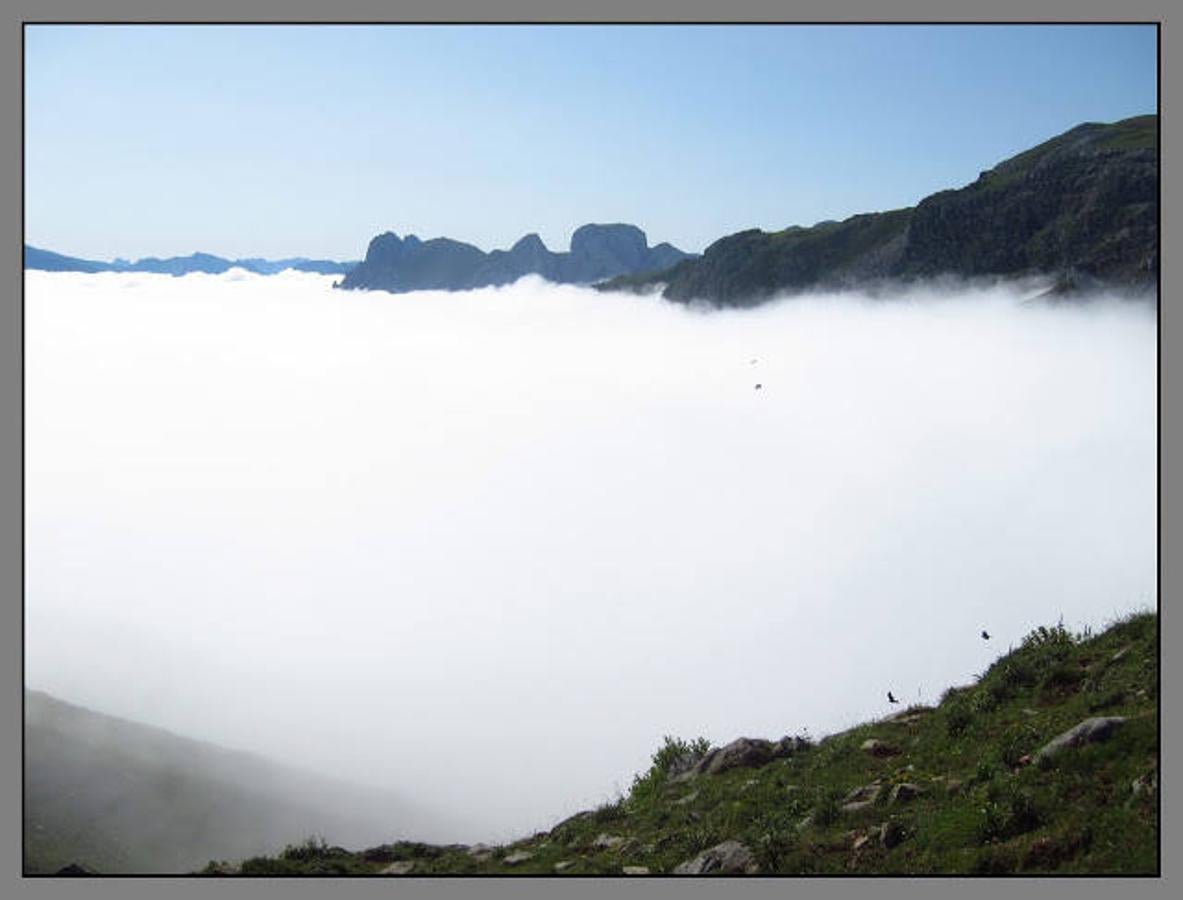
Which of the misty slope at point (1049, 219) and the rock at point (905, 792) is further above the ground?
the misty slope at point (1049, 219)

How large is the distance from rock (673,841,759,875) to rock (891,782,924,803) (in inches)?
113

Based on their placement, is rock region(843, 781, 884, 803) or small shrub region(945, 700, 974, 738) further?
small shrub region(945, 700, 974, 738)

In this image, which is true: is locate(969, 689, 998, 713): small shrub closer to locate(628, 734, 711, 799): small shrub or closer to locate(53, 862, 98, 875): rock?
locate(628, 734, 711, 799): small shrub

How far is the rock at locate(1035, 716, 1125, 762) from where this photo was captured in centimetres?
1421

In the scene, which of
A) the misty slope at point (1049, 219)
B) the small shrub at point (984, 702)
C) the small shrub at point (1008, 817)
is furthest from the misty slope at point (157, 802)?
the misty slope at point (1049, 219)

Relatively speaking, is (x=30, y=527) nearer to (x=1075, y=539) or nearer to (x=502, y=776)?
(x=502, y=776)

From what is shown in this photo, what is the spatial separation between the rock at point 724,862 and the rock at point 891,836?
2.31 m

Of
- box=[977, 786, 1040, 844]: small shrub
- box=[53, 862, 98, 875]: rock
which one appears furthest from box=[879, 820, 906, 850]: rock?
box=[53, 862, 98, 875]: rock

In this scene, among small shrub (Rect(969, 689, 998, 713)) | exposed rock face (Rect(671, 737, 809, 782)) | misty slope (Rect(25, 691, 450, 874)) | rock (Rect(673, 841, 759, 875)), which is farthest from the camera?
exposed rock face (Rect(671, 737, 809, 782))

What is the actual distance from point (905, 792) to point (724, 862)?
3582 mm

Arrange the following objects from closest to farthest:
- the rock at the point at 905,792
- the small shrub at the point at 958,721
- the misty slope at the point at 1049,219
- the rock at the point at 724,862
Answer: the rock at the point at 724,862 < the rock at the point at 905,792 < the small shrub at the point at 958,721 < the misty slope at the point at 1049,219

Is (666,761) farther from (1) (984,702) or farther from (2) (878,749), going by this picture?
(1) (984,702)

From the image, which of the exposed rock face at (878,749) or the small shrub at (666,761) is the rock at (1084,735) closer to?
the exposed rock face at (878,749)

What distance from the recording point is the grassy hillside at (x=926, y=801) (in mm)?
13328
